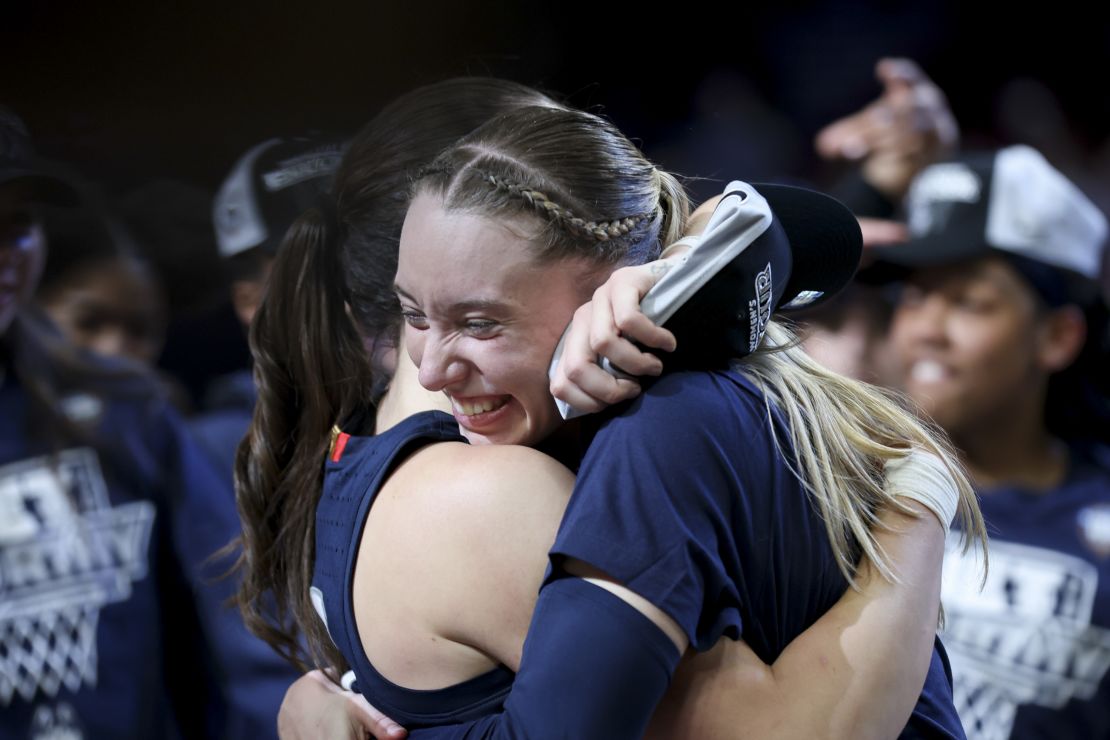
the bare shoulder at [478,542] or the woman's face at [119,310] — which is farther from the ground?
the bare shoulder at [478,542]

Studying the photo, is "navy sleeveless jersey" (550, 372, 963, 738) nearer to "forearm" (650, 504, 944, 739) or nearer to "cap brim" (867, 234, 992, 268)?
"forearm" (650, 504, 944, 739)

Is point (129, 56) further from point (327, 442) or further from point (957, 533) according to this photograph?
point (957, 533)

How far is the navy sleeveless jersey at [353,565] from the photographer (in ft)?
3.37

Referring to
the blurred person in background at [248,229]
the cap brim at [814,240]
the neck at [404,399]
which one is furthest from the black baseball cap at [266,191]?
the cap brim at [814,240]

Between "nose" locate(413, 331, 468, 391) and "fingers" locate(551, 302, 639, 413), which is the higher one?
"fingers" locate(551, 302, 639, 413)

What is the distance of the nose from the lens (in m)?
1.08

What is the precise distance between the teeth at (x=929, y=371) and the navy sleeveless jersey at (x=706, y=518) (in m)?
1.95

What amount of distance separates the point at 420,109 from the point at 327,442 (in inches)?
16.0

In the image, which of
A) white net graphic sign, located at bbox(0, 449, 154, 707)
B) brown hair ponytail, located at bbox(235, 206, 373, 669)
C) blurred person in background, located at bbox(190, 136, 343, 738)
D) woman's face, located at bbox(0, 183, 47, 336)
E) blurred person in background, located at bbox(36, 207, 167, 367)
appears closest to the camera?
brown hair ponytail, located at bbox(235, 206, 373, 669)

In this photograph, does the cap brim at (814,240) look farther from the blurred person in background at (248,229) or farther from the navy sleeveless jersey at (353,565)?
the blurred person in background at (248,229)

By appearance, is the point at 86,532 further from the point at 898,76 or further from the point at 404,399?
the point at 898,76

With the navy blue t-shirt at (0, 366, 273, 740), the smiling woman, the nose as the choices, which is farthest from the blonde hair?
the navy blue t-shirt at (0, 366, 273, 740)

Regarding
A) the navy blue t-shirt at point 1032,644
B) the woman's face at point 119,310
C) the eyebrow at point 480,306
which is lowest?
the navy blue t-shirt at point 1032,644

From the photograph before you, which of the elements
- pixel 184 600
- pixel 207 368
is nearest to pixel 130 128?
pixel 207 368
